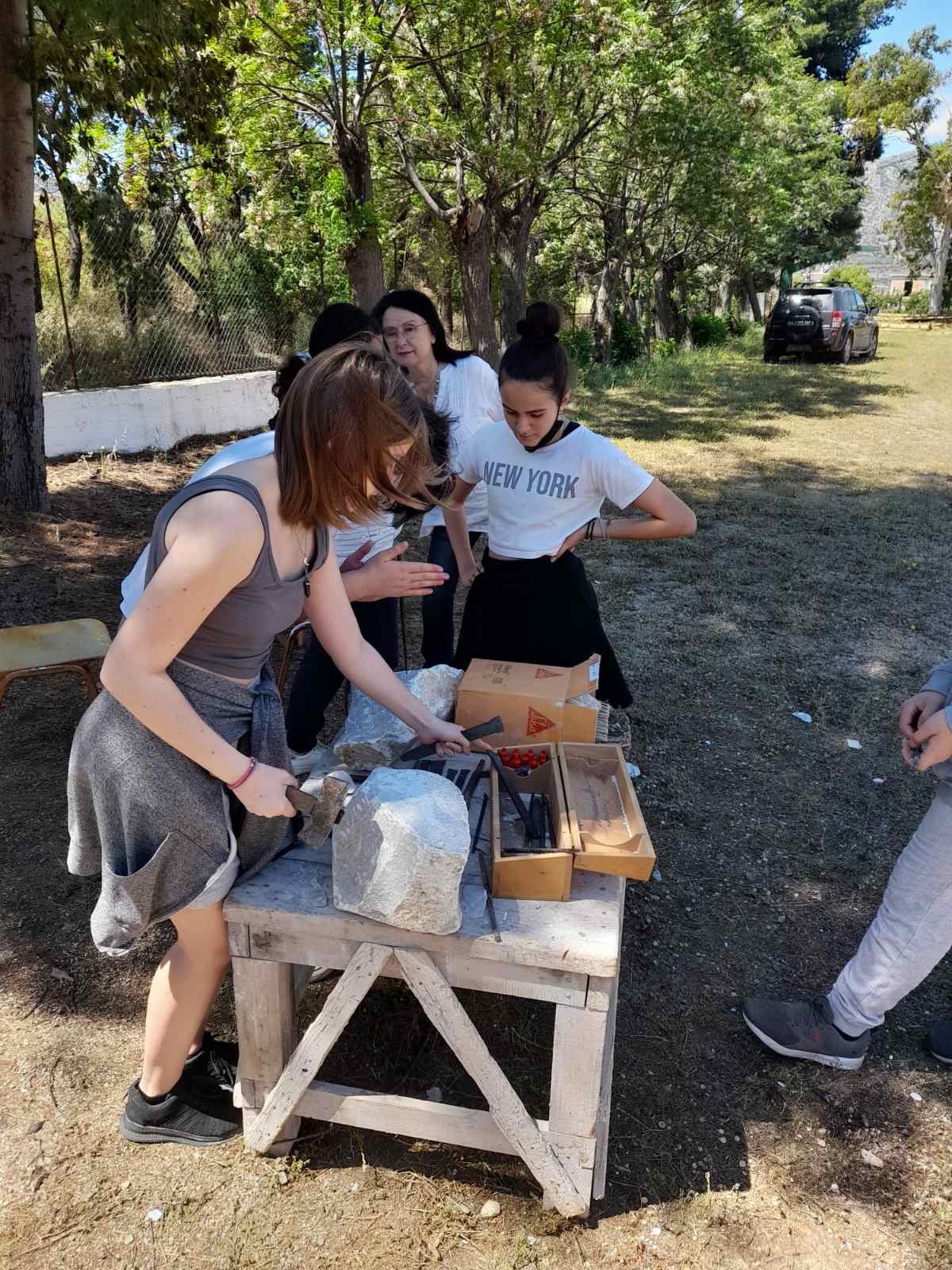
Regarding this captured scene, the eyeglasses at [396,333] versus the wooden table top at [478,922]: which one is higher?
the eyeglasses at [396,333]

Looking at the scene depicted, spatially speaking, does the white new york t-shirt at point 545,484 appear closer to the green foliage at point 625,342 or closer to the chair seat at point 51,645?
the chair seat at point 51,645

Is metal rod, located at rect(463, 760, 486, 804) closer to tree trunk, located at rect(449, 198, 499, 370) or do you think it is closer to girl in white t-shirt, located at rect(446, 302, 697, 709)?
girl in white t-shirt, located at rect(446, 302, 697, 709)

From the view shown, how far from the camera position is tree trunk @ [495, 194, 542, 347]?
47.0 feet

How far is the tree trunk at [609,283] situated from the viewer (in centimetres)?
2150

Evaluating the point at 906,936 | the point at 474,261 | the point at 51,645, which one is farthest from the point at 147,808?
the point at 474,261

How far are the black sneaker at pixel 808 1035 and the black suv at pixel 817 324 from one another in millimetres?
19442

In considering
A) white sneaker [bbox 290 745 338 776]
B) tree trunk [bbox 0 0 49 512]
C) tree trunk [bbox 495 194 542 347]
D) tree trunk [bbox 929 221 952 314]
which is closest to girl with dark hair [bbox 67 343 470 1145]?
white sneaker [bbox 290 745 338 776]

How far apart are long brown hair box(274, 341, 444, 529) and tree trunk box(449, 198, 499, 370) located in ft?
38.9

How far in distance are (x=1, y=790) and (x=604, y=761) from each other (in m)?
2.59

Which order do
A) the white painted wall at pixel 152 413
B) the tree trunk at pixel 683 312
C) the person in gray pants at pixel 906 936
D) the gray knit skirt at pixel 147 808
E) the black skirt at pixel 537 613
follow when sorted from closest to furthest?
the gray knit skirt at pixel 147 808 → the person in gray pants at pixel 906 936 → the black skirt at pixel 537 613 → the white painted wall at pixel 152 413 → the tree trunk at pixel 683 312

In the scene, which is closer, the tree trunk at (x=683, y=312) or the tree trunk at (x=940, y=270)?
the tree trunk at (x=683, y=312)

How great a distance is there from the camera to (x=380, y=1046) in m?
2.57

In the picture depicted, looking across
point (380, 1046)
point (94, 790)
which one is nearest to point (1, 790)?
point (380, 1046)

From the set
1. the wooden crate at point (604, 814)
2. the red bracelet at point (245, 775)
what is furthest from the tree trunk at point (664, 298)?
the red bracelet at point (245, 775)
